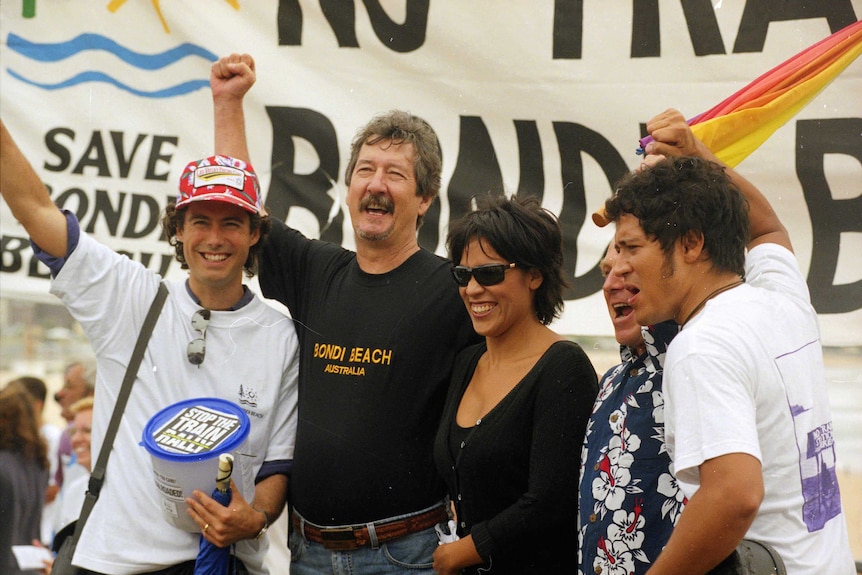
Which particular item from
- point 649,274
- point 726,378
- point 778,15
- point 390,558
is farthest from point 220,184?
point 778,15

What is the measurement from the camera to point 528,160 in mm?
4012

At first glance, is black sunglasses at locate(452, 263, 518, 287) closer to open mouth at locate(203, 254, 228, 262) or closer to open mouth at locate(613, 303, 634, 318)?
open mouth at locate(613, 303, 634, 318)

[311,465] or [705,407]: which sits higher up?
[705,407]

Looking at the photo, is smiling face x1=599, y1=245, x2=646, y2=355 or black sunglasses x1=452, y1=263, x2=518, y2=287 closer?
smiling face x1=599, y1=245, x2=646, y2=355

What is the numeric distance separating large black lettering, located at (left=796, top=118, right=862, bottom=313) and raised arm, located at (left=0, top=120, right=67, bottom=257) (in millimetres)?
2638

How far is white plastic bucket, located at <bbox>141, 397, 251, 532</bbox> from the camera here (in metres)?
2.62

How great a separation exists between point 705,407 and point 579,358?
81cm

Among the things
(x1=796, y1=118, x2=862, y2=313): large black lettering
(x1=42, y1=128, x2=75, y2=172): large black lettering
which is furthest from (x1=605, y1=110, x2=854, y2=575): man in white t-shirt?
(x1=42, y1=128, x2=75, y2=172): large black lettering

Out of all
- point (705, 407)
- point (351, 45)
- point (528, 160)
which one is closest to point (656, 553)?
point (705, 407)

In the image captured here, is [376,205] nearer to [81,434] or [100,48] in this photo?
[100,48]

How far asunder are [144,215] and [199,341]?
1.42 meters

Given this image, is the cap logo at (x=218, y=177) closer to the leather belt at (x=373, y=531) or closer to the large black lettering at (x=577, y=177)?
the leather belt at (x=373, y=531)

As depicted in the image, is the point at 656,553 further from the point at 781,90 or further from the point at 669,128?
the point at 781,90

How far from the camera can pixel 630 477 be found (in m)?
2.28
